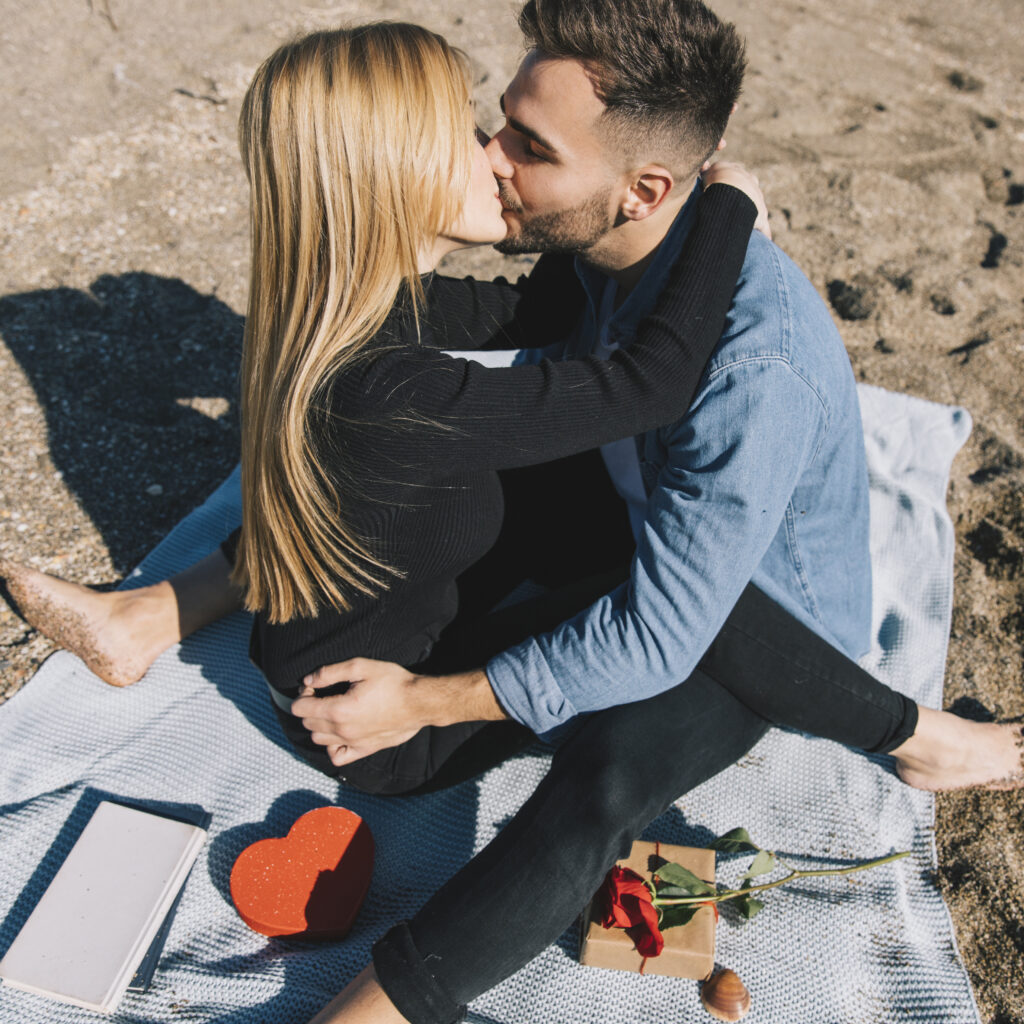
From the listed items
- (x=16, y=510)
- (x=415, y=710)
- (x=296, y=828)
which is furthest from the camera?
(x=16, y=510)

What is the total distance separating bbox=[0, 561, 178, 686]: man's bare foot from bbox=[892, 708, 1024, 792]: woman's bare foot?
82.7 inches

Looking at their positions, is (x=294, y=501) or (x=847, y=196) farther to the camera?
(x=847, y=196)

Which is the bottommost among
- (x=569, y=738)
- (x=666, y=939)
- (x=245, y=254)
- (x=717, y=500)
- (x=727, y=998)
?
(x=727, y=998)

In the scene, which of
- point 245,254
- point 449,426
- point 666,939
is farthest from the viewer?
point 245,254

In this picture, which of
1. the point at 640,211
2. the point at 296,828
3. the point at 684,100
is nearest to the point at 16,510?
the point at 296,828

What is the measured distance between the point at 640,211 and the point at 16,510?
91.7 inches

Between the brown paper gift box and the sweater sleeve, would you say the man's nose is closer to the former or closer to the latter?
the sweater sleeve

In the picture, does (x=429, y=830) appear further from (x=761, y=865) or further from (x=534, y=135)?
(x=534, y=135)

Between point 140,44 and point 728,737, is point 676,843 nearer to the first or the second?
point 728,737

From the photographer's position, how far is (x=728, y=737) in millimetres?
1978

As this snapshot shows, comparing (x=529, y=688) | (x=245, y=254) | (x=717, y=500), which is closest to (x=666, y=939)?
(x=529, y=688)

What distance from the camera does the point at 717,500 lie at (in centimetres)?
174

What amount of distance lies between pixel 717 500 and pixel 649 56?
98cm

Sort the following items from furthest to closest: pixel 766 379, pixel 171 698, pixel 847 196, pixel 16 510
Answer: pixel 847 196 < pixel 16 510 < pixel 171 698 < pixel 766 379
